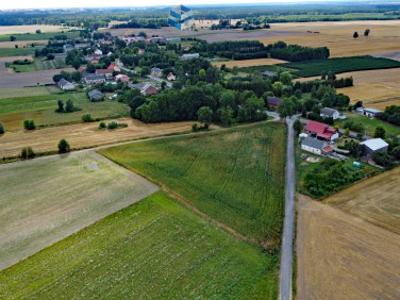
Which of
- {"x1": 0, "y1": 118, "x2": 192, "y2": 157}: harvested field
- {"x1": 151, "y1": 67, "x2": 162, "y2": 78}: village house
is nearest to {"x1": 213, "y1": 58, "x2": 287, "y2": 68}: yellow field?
{"x1": 151, "y1": 67, "x2": 162, "y2": 78}: village house

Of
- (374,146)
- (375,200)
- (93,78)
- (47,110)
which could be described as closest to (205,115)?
(374,146)

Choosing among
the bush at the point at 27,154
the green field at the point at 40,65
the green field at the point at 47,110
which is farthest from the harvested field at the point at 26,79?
the bush at the point at 27,154

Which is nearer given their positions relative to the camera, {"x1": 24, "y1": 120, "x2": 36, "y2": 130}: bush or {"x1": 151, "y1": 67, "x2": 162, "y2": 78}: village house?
{"x1": 24, "y1": 120, "x2": 36, "y2": 130}: bush

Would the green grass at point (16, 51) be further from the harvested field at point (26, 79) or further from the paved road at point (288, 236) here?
the paved road at point (288, 236)

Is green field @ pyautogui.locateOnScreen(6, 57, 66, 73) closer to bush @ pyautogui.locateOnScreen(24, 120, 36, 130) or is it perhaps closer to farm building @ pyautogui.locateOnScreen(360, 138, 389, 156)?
bush @ pyautogui.locateOnScreen(24, 120, 36, 130)

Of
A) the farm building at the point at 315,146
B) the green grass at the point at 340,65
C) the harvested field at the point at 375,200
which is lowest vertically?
the harvested field at the point at 375,200

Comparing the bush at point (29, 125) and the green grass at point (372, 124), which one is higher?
the green grass at point (372, 124)

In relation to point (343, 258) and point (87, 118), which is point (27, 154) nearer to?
point (87, 118)
